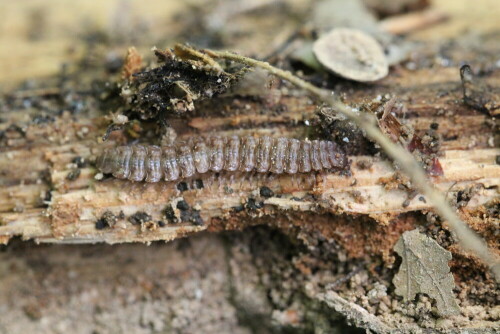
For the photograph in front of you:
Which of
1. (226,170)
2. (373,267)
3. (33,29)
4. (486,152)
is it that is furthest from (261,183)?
(33,29)

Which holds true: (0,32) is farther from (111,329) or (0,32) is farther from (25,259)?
(111,329)

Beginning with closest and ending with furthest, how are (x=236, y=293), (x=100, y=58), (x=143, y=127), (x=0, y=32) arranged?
1. (x=143, y=127)
2. (x=236, y=293)
3. (x=100, y=58)
4. (x=0, y=32)

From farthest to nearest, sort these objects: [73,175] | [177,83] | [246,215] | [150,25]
Result: [150,25] → [73,175] → [246,215] → [177,83]

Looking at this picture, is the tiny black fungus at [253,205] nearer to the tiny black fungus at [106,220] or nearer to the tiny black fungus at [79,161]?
the tiny black fungus at [106,220]

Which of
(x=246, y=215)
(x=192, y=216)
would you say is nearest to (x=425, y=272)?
(x=246, y=215)

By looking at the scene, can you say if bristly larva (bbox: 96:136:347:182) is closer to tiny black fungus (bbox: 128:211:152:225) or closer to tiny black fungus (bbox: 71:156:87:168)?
tiny black fungus (bbox: 128:211:152:225)

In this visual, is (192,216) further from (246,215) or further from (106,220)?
(106,220)
